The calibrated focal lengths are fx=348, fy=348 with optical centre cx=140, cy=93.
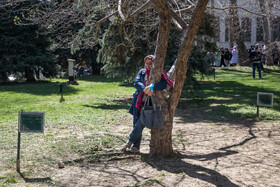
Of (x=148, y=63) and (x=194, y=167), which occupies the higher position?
(x=148, y=63)

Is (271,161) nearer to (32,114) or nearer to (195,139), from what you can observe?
(195,139)

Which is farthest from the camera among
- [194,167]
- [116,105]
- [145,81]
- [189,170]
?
[116,105]

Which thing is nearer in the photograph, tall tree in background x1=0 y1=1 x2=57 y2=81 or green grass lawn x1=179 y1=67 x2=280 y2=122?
green grass lawn x1=179 y1=67 x2=280 y2=122

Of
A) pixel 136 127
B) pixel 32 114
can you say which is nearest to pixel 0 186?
pixel 32 114

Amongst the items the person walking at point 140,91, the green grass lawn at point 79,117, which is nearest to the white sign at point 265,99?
the green grass lawn at point 79,117

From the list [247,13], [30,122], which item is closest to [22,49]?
[247,13]

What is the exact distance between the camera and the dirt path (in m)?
5.23

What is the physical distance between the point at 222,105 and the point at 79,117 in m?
5.50

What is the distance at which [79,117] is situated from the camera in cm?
1080

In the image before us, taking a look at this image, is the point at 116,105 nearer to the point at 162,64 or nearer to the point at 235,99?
the point at 235,99

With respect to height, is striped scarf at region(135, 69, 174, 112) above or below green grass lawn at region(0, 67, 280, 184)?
above

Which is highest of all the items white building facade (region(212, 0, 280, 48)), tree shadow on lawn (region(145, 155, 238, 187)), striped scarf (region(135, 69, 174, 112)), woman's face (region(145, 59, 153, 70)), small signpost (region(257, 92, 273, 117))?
white building facade (region(212, 0, 280, 48))

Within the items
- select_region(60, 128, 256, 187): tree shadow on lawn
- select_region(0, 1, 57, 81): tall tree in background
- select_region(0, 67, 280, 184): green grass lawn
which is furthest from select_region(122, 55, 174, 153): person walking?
select_region(0, 1, 57, 81): tall tree in background

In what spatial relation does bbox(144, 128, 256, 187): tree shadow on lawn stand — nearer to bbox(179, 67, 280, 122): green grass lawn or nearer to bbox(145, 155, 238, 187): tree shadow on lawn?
bbox(145, 155, 238, 187): tree shadow on lawn
